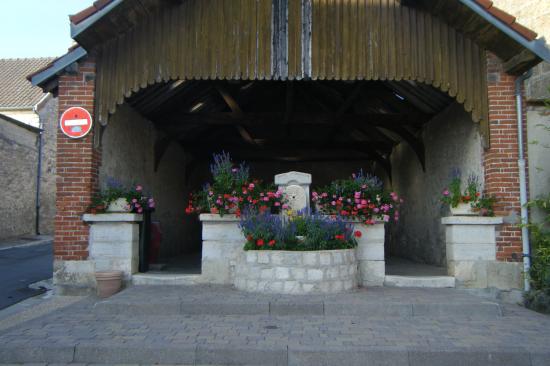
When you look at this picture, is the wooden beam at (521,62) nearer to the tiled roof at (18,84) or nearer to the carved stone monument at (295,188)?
the carved stone monument at (295,188)

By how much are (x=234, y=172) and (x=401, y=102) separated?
4368mm

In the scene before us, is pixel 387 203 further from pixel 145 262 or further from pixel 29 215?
pixel 29 215

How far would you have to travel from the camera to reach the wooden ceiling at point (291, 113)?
8.01 meters

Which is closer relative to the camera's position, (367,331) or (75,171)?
(367,331)

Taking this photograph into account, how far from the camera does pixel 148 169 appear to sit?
347 inches

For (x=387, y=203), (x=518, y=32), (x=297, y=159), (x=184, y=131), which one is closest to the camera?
(x=518, y=32)

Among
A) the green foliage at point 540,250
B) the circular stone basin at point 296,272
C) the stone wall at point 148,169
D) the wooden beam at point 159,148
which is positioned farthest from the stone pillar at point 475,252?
the wooden beam at point 159,148

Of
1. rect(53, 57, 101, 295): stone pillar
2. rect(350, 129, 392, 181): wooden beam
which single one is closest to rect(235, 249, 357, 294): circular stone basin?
rect(53, 57, 101, 295): stone pillar

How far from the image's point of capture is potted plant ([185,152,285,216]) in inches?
233

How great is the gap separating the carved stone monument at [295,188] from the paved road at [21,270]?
156 inches

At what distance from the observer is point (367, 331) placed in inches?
161

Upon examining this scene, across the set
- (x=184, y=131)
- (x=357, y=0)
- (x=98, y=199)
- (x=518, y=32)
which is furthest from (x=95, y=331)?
(x=184, y=131)

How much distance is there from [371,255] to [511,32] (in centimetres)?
335

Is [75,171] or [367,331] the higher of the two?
[75,171]
